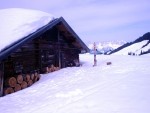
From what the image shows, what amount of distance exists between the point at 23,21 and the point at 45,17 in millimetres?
1829

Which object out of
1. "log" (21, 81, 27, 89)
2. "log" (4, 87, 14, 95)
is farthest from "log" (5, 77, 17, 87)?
"log" (21, 81, 27, 89)

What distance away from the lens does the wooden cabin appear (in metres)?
11.6

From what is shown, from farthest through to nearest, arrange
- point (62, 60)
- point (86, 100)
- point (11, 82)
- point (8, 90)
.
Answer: point (62, 60), point (11, 82), point (8, 90), point (86, 100)

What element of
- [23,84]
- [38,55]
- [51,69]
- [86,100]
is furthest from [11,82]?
[86,100]

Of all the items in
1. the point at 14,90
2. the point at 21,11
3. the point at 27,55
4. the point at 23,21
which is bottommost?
the point at 14,90

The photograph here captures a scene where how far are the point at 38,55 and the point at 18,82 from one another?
134 inches

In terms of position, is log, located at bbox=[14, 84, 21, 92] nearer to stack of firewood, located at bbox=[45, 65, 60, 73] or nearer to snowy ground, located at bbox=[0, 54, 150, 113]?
snowy ground, located at bbox=[0, 54, 150, 113]

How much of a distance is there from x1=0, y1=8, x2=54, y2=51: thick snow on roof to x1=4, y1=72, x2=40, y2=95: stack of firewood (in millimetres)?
1618

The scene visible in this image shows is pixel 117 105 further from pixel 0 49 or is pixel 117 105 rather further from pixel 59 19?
pixel 59 19

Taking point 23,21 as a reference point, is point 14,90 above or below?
below

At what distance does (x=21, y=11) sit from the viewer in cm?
1741

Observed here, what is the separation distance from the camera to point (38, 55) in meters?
15.0

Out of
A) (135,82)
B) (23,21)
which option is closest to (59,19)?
(23,21)

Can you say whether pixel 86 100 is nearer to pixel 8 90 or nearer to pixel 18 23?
pixel 8 90
